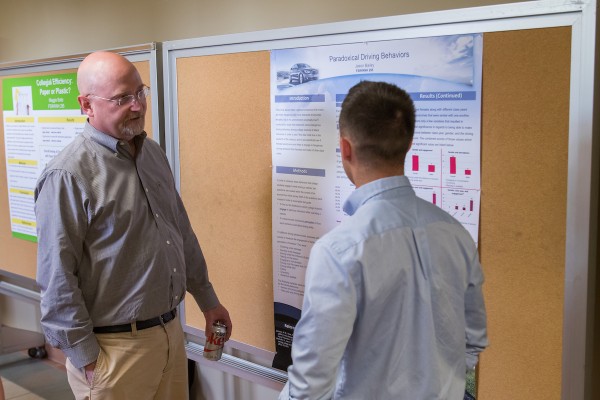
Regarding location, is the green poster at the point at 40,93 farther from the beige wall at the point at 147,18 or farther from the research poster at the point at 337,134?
the research poster at the point at 337,134

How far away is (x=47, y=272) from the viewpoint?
1.73m

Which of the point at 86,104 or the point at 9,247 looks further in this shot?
the point at 9,247

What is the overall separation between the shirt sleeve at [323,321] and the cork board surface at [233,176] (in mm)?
993

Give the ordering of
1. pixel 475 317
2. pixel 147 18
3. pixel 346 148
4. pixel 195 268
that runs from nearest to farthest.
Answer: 1. pixel 346 148
2. pixel 475 317
3. pixel 195 268
4. pixel 147 18

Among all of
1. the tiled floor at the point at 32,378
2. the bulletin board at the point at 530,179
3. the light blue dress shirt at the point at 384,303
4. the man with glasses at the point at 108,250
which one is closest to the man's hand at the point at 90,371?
the man with glasses at the point at 108,250

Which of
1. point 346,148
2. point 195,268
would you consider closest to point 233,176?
point 195,268

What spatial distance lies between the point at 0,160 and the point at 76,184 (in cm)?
189

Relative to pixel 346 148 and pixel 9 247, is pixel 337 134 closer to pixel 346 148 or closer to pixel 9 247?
pixel 346 148

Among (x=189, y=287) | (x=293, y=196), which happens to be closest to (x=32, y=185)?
(x=189, y=287)

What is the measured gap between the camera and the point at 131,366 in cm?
185

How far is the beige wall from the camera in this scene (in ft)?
7.40

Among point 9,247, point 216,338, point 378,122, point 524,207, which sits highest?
point 378,122

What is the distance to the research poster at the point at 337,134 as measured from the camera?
5.43ft

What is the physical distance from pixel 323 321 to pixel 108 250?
0.90m
